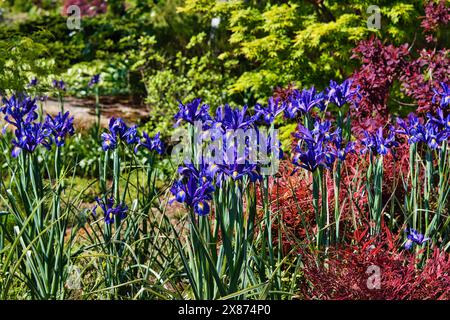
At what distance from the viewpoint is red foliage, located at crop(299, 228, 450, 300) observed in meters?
2.83

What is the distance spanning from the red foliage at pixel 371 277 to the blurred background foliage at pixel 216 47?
2.51m

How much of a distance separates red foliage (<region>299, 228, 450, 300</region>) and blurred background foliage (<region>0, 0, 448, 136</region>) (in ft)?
8.23

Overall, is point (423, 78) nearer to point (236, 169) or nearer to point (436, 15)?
point (436, 15)

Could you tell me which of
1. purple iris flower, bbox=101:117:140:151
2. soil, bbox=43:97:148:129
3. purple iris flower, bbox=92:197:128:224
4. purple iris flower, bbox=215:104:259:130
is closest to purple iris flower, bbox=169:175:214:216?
purple iris flower, bbox=215:104:259:130

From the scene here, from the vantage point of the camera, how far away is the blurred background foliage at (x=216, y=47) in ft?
19.7

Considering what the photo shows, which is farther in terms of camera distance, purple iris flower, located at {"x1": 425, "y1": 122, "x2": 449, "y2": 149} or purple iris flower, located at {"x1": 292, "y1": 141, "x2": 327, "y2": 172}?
purple iris flower, located at {"x1": 425, "y1": 122, "x2": 449, "y2": 149}

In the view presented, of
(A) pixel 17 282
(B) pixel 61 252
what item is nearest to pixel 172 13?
(A) pixel 17 282

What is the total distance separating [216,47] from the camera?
8.24 metres

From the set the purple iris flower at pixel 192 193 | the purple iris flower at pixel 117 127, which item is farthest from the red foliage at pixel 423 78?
the purple iris flower at pixel 192 193

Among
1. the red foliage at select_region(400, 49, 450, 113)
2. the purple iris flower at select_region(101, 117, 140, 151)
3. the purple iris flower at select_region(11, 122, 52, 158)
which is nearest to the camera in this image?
the purple iris flower at select_region(11, 122, 52, 158)

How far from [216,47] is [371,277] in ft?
18.9

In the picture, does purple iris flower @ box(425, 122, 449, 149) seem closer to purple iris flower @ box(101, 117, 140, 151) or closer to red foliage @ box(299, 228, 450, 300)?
red foliage @ box(299, 228, 450, 300)
